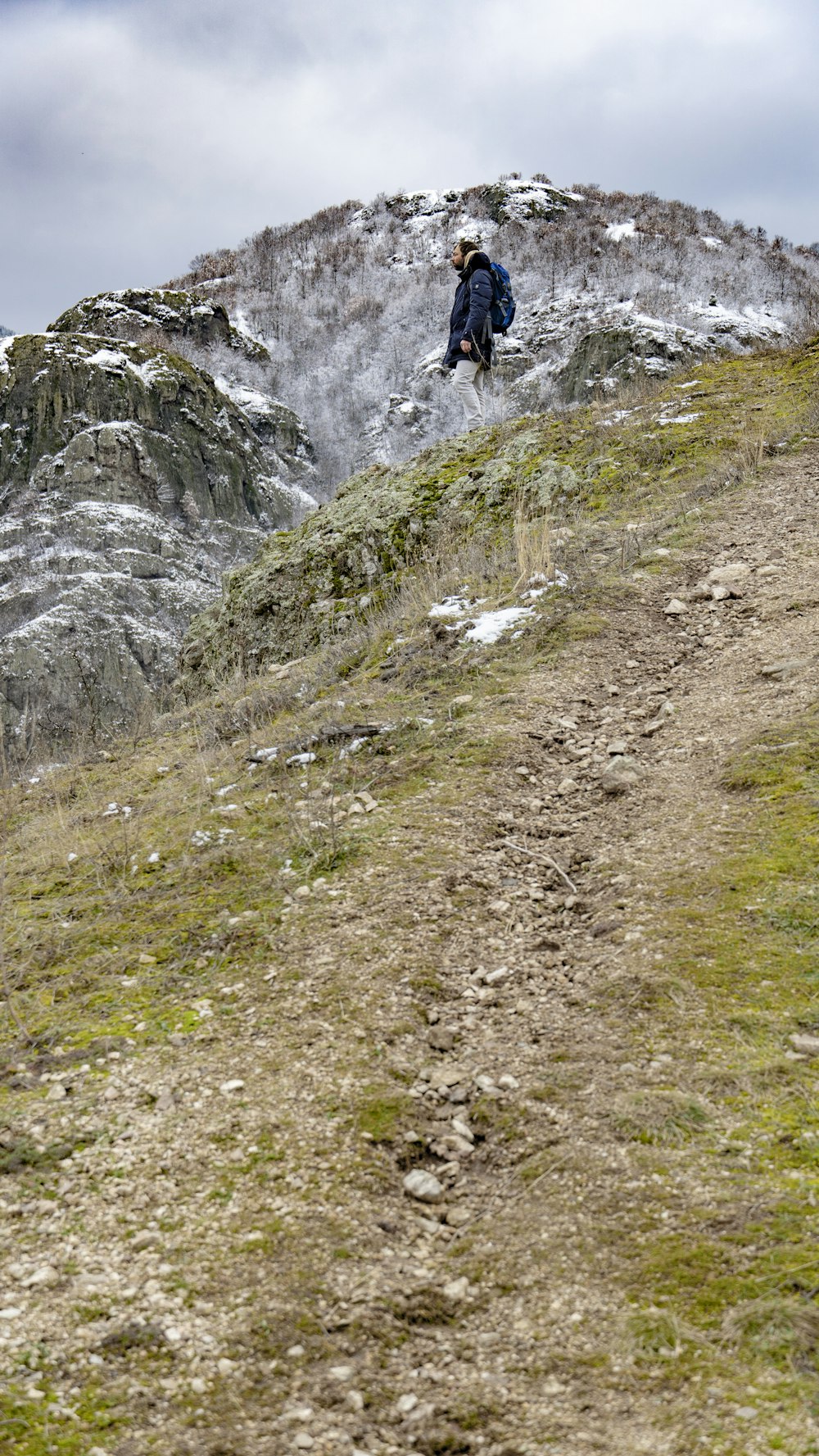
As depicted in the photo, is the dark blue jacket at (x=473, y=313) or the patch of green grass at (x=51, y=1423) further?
the dark blue jacket at (x=473, y=313)

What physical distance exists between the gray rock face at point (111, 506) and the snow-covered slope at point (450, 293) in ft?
22.2

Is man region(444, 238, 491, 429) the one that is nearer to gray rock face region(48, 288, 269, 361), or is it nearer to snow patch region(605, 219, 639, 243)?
gray rock face region(48, 288, 269, 361)

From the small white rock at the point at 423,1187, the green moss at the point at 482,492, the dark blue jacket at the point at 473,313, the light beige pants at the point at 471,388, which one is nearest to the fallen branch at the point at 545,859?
the small white rock at the point at 423,1187

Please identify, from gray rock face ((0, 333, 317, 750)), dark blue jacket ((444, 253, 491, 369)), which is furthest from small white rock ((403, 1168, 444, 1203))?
gray rock face ((0, 333, 317, 750))

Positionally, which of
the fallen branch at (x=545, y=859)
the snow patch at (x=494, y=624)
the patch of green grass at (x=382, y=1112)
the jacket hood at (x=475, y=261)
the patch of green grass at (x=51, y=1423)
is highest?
the jacket hood at (x=475, y=261)

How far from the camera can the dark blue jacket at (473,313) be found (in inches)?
420

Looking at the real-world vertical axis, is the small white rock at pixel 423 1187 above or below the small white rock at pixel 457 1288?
above

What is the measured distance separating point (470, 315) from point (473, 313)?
47 millimetres

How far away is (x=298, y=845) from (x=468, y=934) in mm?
1176

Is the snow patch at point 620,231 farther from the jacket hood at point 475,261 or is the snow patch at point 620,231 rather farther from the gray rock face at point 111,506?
the jacket hood at point 475,261

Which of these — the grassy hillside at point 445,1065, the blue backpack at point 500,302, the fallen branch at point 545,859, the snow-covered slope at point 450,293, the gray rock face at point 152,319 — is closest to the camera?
the grassy hillside at point 445,1065

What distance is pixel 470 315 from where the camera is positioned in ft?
35.1

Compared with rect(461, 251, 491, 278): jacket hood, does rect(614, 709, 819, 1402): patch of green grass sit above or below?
below

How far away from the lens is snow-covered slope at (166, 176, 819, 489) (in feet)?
105
